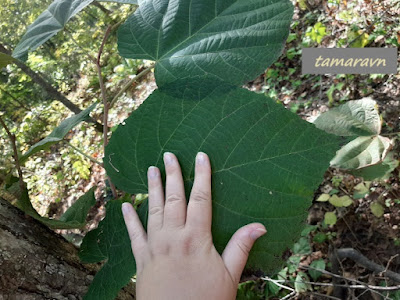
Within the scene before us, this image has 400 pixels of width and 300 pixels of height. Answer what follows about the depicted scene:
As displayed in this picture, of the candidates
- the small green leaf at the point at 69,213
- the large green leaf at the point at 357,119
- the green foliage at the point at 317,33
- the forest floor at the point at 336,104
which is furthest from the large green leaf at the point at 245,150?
the green foliage at the point at 317,33

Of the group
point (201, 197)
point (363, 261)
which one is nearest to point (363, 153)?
point (363, 261)

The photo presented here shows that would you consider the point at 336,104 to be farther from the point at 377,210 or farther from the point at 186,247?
the point at 186,247

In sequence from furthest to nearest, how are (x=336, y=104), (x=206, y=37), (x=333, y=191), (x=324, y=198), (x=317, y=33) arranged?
(x=317, y=33), (x=336, y=104), (x=333, y=191), (x=324, y=198), (x=206, y=37)

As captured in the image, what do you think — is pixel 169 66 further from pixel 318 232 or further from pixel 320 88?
pixel 320 88

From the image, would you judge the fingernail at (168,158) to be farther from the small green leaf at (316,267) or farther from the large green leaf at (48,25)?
the small green leaf at (316,267)

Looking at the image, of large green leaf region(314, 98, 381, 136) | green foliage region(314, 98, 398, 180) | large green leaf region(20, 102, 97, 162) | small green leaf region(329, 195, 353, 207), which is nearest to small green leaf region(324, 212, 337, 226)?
small green leaf region(329, 195, 353, 207)

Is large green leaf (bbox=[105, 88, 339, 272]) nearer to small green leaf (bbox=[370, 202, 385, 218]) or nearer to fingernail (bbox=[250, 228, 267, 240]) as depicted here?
fingernail (bbox=[250, 228, 267, 240])

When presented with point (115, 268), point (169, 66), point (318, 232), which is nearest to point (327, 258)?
point (318, 232)
